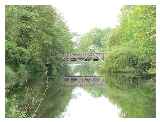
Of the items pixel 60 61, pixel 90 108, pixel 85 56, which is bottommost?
pixel 90 108

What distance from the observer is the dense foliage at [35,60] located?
797 cm

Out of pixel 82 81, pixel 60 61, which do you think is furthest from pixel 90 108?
pixel 60 61

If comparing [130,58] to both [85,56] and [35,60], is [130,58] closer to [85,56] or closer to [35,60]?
[35,60]

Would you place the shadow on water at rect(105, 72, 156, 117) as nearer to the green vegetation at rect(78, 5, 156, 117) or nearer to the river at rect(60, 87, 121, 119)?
the green vegetation at rect(78, 5, 156, 117)

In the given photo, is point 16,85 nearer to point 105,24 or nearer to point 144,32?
point 144,32

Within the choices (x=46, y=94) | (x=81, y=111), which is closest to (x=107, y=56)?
(x=46, y=94)

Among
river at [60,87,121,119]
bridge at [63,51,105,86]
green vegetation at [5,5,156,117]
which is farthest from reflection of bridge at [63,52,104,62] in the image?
river at [60,87,121,119]

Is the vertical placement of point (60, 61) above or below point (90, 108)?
above

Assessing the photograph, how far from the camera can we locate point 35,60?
11547 mm

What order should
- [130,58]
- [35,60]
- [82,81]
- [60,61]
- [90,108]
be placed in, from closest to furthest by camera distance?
[90,108] → [35,60] → [130,58] → [82,81] → [60,61]

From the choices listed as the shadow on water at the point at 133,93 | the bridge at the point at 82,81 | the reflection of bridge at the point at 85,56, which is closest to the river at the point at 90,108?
the shadow on water at the point at 133,93

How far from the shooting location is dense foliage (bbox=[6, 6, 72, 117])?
7970 mm

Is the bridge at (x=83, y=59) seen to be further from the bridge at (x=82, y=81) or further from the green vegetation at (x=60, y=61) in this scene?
the green vegetation at (x=60, y=61)

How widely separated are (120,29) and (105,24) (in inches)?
68.6
